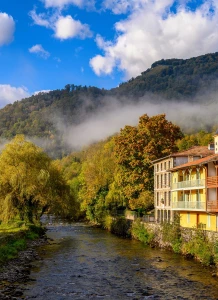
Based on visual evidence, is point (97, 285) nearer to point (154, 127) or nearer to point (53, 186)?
point (53, 186)

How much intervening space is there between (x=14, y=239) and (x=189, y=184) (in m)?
21.7

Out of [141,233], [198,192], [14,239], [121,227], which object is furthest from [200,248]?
[121,227]

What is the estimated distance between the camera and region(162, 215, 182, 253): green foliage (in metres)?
44.1

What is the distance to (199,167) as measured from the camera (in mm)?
46062

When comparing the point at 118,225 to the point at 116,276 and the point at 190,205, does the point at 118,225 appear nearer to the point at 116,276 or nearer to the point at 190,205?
the point at 190,205

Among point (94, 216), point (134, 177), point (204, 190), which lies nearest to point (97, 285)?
point (204, 190)

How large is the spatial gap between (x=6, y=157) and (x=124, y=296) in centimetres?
3696

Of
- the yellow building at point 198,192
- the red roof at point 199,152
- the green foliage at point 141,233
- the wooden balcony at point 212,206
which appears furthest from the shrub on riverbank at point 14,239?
the red roof at point 199,152

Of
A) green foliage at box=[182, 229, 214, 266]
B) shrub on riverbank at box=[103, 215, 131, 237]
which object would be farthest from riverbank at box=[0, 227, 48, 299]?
green foliage at box=[182, 229, 214, 266]

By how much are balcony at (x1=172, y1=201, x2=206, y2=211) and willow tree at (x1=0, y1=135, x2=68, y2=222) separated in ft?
57.5

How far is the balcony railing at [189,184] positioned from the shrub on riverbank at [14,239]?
814 inches

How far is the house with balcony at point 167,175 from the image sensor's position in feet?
190

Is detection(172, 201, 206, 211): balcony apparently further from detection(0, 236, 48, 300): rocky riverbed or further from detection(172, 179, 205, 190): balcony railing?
detection(0, 236, 48, 300): rocky riverbed

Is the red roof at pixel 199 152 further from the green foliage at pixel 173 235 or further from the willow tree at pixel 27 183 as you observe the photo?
the willow tree at pixel 27 183
